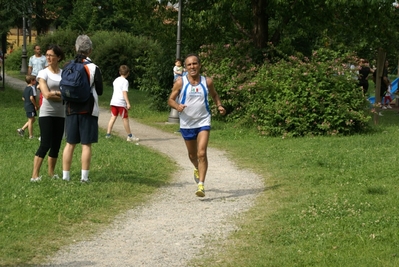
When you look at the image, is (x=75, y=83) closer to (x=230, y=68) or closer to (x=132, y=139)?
(x=132, y=139)

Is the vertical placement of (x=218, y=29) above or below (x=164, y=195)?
above

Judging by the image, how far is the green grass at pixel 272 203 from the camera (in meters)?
6.62

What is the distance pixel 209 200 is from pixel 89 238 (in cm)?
229

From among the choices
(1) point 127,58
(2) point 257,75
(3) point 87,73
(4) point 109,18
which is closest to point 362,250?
(3) point 87,73

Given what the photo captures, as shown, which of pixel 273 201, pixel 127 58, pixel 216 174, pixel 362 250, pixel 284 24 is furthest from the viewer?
pixel 127 58

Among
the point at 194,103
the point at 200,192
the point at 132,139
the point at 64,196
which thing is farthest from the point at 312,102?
the point at 64,196

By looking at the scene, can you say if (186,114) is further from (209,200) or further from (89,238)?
(89,238)

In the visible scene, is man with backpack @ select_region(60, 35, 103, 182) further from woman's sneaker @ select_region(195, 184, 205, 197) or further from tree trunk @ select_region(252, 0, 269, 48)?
tree trunk @ select_region(252, 0, 269, 48)

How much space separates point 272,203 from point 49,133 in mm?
2949

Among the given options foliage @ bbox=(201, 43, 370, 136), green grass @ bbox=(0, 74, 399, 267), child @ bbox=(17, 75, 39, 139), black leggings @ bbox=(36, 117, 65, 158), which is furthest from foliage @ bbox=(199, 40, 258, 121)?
black leggings @ bbox=(36, 117, 65, 158)

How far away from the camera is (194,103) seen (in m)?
9.30

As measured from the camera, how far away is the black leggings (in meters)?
9.66

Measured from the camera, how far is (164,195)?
375 inches

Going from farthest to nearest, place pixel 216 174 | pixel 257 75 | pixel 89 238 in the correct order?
1. pixel 257 75
2. pixel 216 174
3. pixel 89 238
